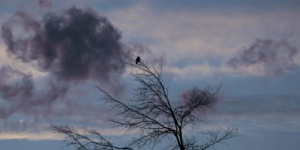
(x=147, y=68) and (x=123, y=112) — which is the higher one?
(x=147, y=68)

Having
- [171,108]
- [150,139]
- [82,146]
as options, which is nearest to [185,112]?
[171,108]

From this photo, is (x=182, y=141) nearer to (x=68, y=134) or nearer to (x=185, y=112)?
(x=185, y=112)

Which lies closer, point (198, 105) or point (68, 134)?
point (68, 134)

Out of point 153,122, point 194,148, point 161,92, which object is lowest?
point 194,148

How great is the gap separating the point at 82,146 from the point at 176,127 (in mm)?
2502

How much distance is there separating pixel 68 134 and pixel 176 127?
9.31 feet

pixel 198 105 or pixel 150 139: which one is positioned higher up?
pixel 198 105

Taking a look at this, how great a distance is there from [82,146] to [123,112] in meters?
1.42

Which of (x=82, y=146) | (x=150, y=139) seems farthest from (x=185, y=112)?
(x=82, y=146)

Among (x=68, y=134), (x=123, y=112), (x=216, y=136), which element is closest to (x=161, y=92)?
(x=123, y=112)

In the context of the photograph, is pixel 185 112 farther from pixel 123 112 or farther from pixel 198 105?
pixel 123 112

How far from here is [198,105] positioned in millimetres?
11797

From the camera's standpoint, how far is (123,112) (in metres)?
11.3

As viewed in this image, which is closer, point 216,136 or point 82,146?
point 82,146
